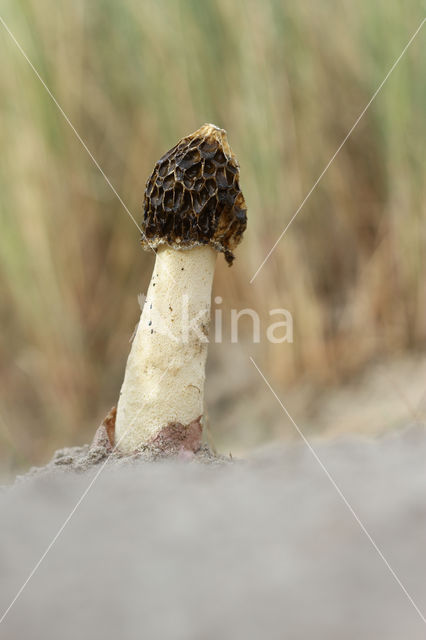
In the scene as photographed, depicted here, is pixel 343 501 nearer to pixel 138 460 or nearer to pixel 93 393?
pixel 138 460

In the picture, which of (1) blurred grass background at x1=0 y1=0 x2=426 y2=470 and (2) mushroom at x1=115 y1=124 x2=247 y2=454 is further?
(1) blurred grass background at x1=0 y1=0 x2=426 y2=470

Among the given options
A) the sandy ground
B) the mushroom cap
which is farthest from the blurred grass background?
the sandy ground

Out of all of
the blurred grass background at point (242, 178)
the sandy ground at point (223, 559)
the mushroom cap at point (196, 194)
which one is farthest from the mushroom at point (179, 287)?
the blurred grass background at point (242, 178)

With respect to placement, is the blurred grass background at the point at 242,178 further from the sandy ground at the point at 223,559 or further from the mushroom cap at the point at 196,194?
the sandy ground at the point at 223,559

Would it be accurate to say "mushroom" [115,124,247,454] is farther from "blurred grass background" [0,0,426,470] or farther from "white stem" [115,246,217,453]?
"blurred grass background" [0,0,426,470]

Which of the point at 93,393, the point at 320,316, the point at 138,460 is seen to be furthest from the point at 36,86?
the point at 138,460
